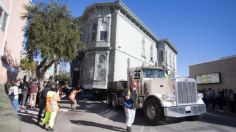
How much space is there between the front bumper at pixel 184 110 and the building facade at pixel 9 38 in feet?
41.4

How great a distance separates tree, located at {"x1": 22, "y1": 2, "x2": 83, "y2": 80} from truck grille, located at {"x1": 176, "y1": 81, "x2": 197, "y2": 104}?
827cm

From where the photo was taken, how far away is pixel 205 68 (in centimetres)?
2756

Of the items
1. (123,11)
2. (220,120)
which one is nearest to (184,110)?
(220,120)

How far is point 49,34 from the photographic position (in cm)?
1327

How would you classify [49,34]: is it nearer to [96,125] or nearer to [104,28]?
[96,125]

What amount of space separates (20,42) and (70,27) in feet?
25.4

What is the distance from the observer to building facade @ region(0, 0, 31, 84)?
15.1m

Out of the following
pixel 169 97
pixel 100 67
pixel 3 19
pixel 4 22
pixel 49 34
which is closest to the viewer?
pixel 169 97

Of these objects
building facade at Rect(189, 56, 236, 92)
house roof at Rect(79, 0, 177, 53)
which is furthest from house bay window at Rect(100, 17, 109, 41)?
building facade at Rect(189, 56, 236, 92)

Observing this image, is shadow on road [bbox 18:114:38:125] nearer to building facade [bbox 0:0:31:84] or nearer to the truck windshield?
the truck windshield

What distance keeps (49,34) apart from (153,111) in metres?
8.32

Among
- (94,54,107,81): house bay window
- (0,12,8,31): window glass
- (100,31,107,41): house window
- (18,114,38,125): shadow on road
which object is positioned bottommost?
(18,114,38,125): shadow on road

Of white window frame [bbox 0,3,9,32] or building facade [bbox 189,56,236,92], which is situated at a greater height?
white window frame [bbox 0,3,9,32]

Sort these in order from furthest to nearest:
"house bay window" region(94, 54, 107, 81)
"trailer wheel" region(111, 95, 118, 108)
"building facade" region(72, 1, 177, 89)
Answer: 1. "building facade" region(72, 1, 177, 89)
2. "house bay window" region(94, 54, 107, 81)
3. "trailer wheel" region(111, 95, 118, 108)
